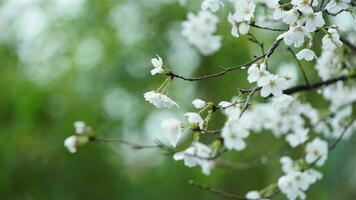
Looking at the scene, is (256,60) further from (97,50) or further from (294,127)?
(97,50)

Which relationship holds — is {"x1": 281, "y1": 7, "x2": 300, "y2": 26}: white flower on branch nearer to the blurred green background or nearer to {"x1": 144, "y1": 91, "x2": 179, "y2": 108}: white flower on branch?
→ {"x1": 144, "y1": 91, "x2": 179, "y2": 108}: white flower on branch

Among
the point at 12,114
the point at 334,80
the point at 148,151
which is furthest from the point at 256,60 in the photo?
the point at 148,151

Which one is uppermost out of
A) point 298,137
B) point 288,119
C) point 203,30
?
point 203,30

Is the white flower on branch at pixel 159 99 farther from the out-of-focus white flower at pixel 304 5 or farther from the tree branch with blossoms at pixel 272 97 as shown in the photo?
the out-of-focus white flower at pixel 304 5

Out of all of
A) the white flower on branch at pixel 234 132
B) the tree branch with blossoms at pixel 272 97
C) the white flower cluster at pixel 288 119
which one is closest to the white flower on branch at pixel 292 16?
the tree branch with blossoms at pixel 272 97

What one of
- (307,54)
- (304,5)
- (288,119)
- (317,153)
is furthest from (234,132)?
(288,119)

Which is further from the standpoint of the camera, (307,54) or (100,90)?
(100,90)

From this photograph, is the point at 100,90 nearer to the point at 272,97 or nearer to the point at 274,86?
the point at 272,97
